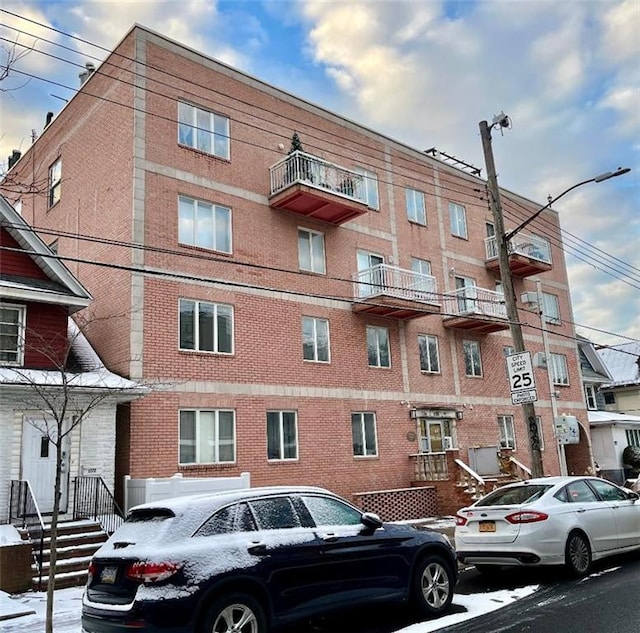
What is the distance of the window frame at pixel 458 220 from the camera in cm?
2669

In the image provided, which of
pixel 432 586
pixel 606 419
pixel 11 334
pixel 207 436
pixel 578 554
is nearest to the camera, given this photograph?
pixel 432 586

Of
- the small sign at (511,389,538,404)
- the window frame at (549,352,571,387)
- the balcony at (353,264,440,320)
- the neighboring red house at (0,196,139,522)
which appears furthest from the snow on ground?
the window frame at (549,352,571,387)

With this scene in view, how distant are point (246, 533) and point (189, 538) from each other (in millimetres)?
660

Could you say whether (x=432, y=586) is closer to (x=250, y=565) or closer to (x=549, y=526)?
(x=549, y=526)

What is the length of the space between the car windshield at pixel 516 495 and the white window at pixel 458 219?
17.2 m

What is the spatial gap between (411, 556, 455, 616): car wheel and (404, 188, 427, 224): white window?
59.0ft

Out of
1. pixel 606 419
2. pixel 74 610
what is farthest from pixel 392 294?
pixel 606 419

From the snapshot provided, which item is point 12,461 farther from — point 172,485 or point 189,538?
point 189,538

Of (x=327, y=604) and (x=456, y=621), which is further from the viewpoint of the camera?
(x=456, y=621)

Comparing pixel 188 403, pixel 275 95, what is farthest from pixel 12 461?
pixel 275 95

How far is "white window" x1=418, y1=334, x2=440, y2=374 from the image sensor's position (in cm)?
2345

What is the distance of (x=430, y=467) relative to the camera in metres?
21.4

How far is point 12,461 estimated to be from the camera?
13.4 meters

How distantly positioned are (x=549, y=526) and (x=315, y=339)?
37.7 feet
